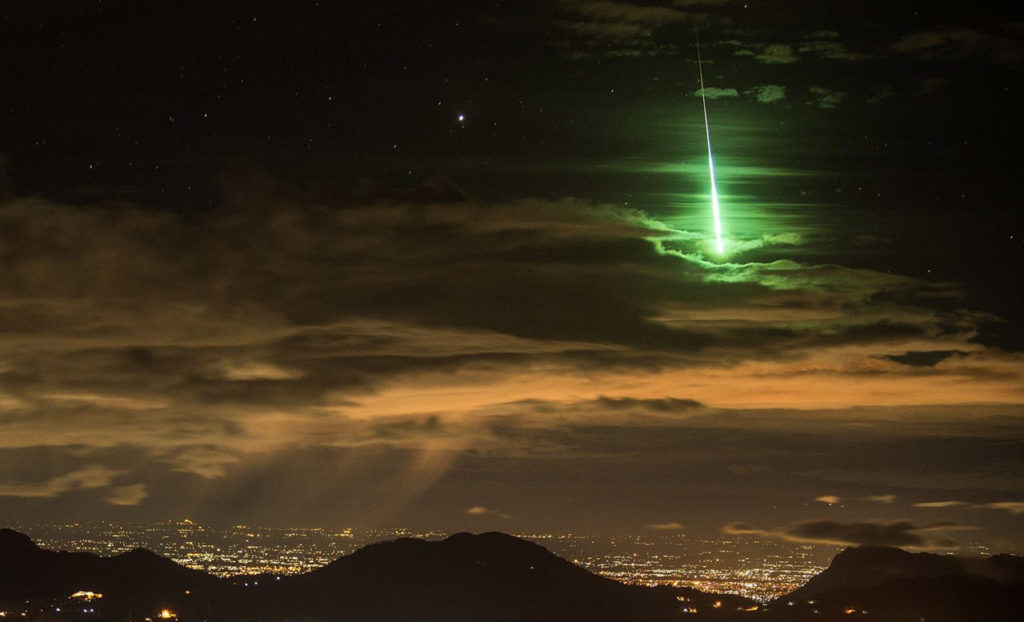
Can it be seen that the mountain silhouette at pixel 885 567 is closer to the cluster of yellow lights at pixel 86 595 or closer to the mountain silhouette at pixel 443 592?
the mountain silhouette at pixel 443 592

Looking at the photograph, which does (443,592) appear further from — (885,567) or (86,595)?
(885,567)

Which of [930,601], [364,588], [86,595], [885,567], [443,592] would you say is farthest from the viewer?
[885,567]

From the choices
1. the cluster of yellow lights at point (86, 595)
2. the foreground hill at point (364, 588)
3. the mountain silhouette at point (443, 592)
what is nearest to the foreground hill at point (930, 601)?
the mountain silhouette at point (443, 592)

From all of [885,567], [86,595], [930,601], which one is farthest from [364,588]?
[885,567]

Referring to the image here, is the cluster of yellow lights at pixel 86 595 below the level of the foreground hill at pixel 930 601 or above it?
above

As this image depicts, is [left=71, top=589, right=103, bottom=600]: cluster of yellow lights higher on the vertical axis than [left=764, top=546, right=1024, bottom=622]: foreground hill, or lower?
higher

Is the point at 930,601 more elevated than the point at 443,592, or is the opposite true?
the point at 443,592

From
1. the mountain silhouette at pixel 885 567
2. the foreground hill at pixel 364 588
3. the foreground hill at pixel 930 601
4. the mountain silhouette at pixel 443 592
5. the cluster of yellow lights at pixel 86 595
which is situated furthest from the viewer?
the mountain silhouette at pixel 885 567

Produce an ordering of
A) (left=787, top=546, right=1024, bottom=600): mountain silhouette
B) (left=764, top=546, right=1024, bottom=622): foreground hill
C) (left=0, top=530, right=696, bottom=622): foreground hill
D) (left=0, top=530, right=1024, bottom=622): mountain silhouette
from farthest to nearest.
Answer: (left=787, top=546, right=1024, bottom=600): mountain silhouette < (left=0, top=530, right=696, bottom=622): foreground hill < (left=0, top=530, right=1024, bottom=622): mountain silhouette < (left=764, top=546, right=1024, bottom=622): foreground hill

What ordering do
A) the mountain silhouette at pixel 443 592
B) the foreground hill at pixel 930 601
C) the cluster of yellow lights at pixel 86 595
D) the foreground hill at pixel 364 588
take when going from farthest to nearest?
1. the cluster of yellow lights at pixel 86 595
2. the foreground hill at pixel 364 588
3. the mountain silhouette at pixel 443 592
4. the foreground hill at pixel 930 601

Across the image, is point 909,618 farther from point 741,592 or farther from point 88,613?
point 88,613

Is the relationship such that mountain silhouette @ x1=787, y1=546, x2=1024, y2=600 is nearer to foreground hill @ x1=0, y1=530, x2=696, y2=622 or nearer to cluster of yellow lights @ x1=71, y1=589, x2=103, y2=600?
foreground hill @ x1=0, y1=530, x2=696, y2=622

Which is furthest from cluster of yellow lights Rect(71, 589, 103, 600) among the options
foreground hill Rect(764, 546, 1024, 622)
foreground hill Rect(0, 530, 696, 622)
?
foreground hill Rect(764, 546, 1024, 622)
